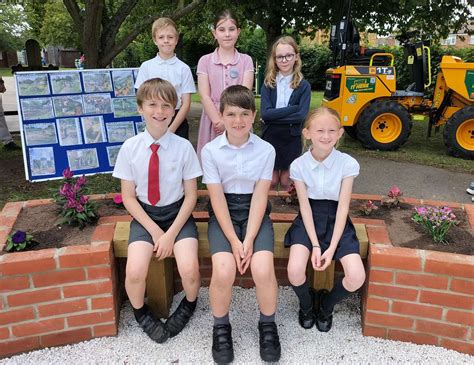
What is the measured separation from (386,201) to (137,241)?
5.52 feet

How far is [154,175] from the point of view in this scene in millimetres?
2404

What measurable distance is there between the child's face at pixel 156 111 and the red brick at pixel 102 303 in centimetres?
96

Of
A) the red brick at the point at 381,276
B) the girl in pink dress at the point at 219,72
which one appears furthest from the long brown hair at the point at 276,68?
the red brick at the point at 381,276

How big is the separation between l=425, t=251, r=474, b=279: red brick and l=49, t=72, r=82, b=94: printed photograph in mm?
3524

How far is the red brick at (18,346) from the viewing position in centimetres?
226

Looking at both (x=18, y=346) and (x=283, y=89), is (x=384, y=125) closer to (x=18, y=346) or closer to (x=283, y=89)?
(x=283, y=89)

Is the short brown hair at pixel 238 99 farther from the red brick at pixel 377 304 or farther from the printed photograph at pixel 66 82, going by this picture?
the printed photograph at pixel 66 82

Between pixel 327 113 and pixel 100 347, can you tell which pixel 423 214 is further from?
pixel 100 347

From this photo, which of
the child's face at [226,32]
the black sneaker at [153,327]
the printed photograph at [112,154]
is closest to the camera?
the black sneaker at [153,327]

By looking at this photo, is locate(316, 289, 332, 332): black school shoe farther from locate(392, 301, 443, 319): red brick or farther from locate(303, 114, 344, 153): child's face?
locate(303, 114, 344, 153): child's face

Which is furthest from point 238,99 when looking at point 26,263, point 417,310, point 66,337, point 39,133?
point 39,133

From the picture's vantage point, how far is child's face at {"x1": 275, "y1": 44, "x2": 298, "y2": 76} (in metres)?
3.00

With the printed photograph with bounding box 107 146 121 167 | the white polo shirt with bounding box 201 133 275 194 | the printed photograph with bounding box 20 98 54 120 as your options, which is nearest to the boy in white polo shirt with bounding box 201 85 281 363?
the white polo shirt with bounding box 201 133 275 194

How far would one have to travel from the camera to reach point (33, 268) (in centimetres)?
219
